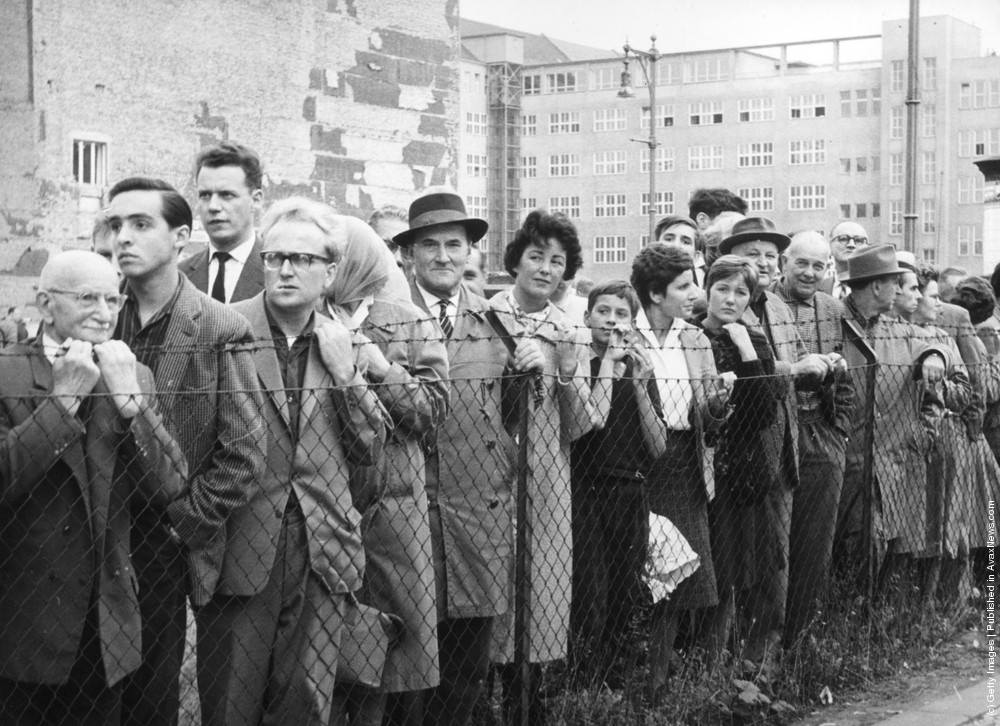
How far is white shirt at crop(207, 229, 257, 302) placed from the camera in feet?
19.4

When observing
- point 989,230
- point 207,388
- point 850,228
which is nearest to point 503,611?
point 207,388

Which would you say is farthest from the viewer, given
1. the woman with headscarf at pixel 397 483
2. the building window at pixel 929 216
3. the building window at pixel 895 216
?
the building window at pixel 929 216

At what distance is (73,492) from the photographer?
438 cm

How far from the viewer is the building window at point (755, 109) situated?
314ft

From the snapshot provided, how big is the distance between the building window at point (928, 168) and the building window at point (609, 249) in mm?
20076

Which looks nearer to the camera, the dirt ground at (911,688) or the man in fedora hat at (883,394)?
the dirt ground at (911,688)

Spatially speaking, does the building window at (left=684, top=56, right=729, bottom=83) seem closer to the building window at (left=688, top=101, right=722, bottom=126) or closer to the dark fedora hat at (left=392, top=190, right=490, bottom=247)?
the building window at (left=688, top=101, right=722, bottom=126)

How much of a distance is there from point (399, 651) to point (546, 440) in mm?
1136

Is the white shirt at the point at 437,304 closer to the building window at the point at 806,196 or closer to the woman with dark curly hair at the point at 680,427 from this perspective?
the woman with dark curly hair at the point at 680,427

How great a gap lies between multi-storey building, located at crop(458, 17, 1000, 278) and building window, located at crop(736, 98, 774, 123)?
92 millimetres

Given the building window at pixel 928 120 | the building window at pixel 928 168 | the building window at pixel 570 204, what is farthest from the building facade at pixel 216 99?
the building window at pixel 570 204

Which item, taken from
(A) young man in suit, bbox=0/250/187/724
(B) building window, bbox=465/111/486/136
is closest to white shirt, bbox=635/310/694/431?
(A) young man in suit, bbox=0/250/187/724

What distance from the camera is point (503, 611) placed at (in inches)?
218

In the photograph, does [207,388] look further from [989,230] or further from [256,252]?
[989,230]
